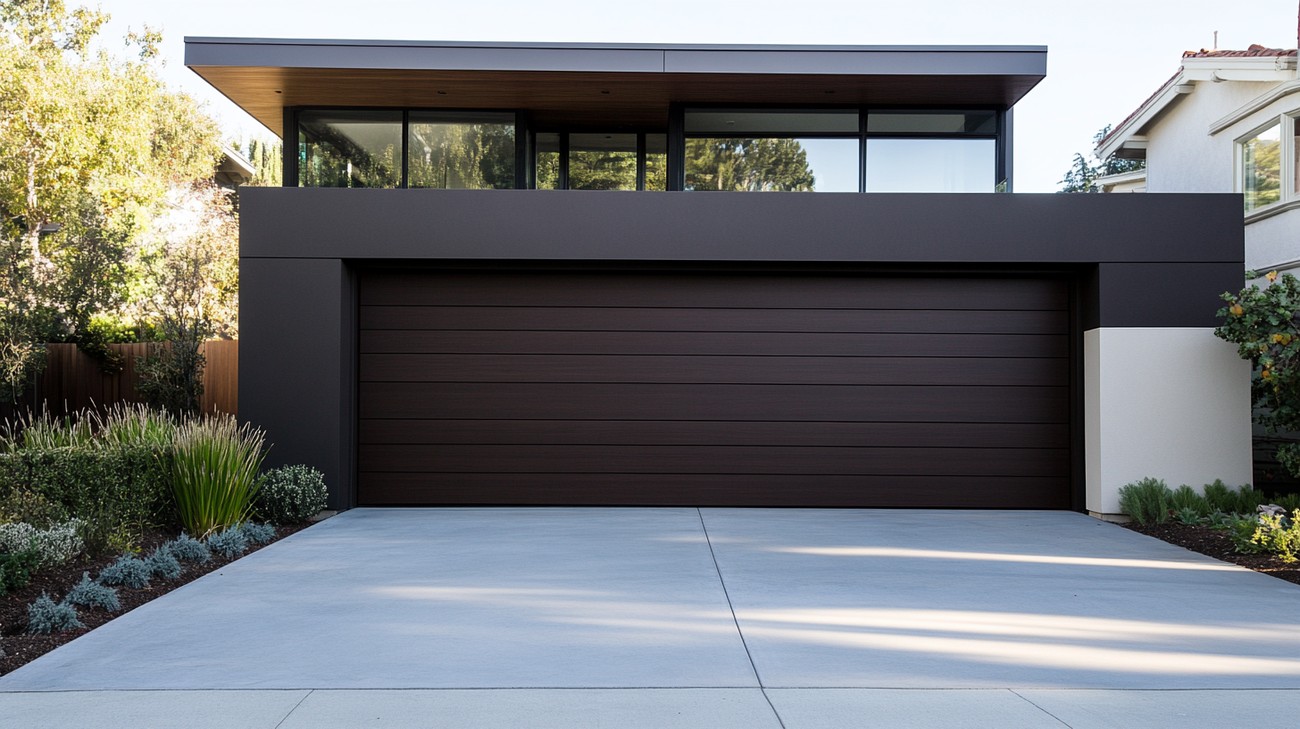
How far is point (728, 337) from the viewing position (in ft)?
34.0

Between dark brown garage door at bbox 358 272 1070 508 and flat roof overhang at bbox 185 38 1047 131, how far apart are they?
2.52 meters

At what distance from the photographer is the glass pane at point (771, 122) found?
11.8m

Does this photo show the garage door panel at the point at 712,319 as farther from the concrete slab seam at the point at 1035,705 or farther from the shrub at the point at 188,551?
the concrete slab seam at the point at 1035,705

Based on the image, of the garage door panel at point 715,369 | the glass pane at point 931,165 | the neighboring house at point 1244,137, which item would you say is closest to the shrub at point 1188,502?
the garage door panel at point 715,369

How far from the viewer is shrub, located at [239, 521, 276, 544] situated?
317 inches

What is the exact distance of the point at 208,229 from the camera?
2347 cm

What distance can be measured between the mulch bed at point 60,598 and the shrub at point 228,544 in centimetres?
6

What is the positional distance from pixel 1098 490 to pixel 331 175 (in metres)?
8.96

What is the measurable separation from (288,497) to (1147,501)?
26.0ft

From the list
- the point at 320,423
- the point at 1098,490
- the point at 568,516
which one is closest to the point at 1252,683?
the point at 1098,490

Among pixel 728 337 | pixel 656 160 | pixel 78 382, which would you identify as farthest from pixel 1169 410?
pixel 78 382

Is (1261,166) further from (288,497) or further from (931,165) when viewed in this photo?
(288,497)

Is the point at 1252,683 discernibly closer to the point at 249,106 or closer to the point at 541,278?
the point at 541,278

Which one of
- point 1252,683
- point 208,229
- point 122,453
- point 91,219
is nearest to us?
point 1252,683
